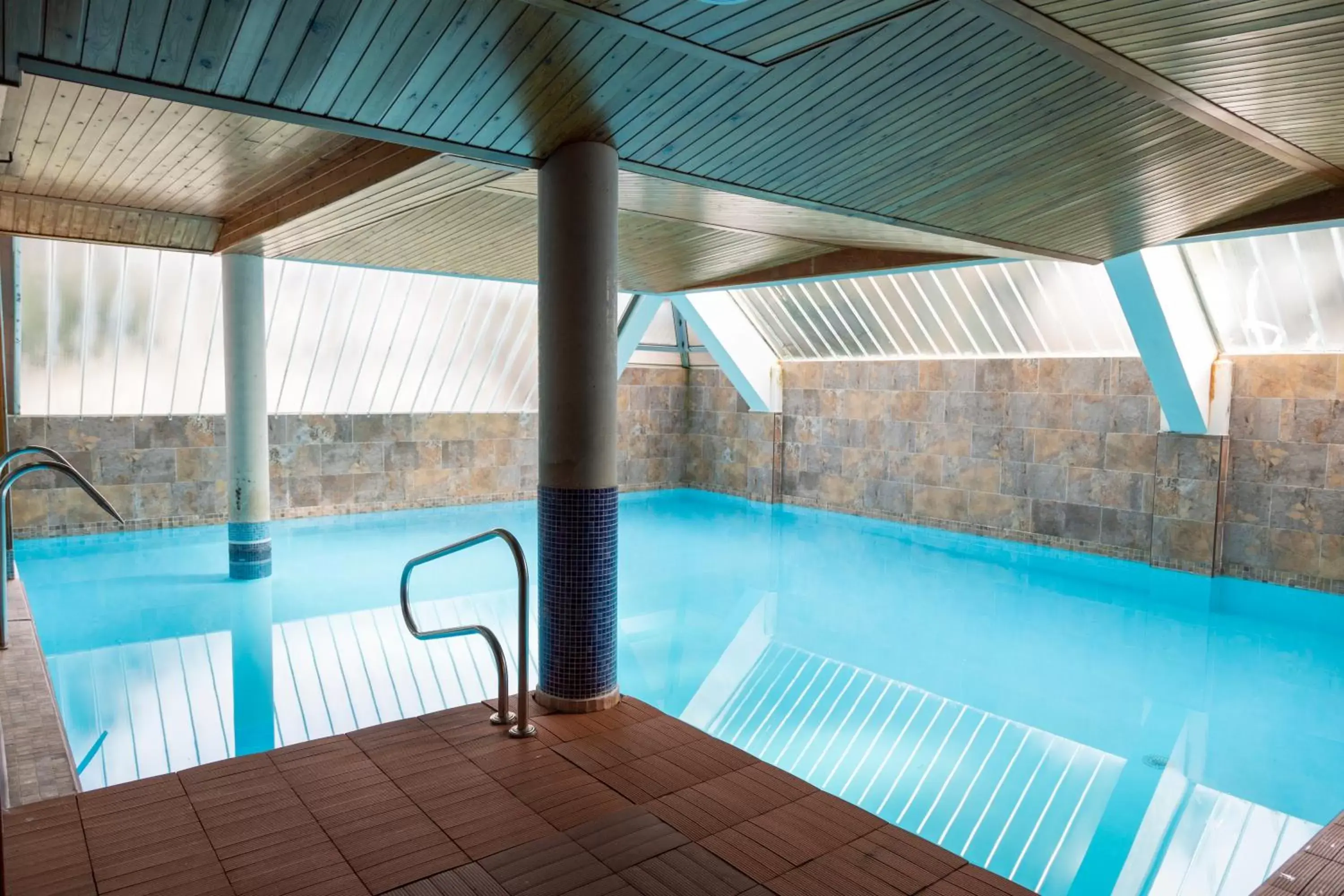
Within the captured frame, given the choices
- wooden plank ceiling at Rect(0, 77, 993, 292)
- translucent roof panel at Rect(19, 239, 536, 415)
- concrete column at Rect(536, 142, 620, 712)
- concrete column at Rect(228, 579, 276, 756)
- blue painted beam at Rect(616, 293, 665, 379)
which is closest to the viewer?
concrete column at Rect(536, 142, 620, 712)

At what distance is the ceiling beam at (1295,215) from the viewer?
25.5 ft

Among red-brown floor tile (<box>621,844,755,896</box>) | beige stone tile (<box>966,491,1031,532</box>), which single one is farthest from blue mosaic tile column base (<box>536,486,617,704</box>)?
beige stone tile (<box>966,491,1031,532</box>)

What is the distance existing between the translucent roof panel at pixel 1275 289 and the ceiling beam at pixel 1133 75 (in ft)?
14.3

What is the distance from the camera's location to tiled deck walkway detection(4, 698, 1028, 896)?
3.76 metres

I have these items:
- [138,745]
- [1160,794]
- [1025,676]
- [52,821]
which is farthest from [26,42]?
[1025,676]

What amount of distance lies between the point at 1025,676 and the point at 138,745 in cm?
746

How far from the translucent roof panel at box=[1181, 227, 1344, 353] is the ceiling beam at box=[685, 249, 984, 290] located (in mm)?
3366

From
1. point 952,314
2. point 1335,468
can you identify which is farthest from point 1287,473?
point 952,314

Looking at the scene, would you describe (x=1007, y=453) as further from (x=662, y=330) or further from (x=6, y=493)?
(x=6, y=493)

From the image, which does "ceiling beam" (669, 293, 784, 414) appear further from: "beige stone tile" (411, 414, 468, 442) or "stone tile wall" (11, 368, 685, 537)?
"beige stone tile" (411, 414, 468, 442)

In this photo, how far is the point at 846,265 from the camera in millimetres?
11422

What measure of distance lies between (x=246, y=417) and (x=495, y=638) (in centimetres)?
764

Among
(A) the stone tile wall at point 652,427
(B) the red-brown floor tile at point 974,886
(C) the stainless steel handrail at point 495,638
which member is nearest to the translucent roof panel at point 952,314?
(A) the stone tile wall at point 652,427

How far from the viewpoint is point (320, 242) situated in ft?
33.8
